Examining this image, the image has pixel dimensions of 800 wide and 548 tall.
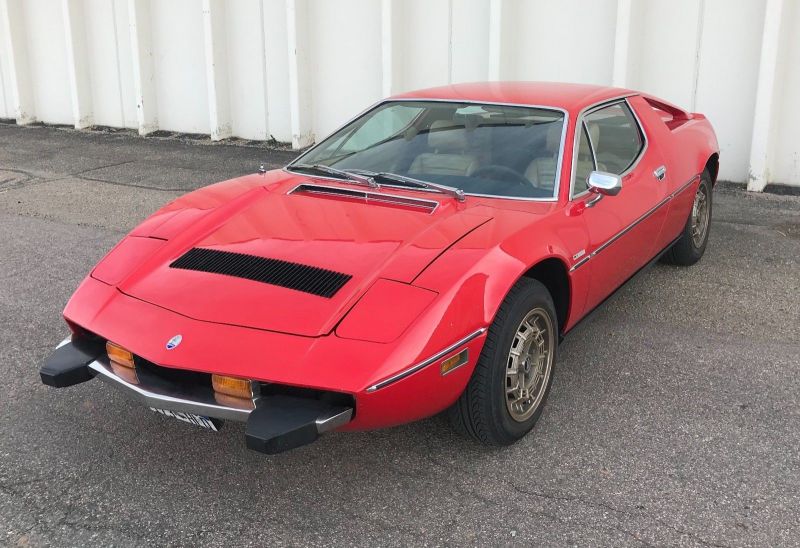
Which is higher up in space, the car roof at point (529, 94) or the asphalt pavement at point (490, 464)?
the car roof at point (529, 94)

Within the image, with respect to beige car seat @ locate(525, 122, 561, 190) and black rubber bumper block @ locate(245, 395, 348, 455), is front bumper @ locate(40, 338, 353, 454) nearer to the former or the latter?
black rubber bumper block @ locate(245, 395, 348, 455)

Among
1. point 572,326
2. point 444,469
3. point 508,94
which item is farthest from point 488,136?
point 444,469

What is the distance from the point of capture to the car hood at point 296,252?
9.18 feet

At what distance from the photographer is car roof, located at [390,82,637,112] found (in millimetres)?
4031

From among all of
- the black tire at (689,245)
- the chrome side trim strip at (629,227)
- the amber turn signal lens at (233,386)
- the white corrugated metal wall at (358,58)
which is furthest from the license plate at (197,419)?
the white corrugated metal wall at (358,58)

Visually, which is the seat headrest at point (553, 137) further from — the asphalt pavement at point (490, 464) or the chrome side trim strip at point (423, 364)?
the chrome side trim strip at point (423, 364)

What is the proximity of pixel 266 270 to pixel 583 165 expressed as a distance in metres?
1.71

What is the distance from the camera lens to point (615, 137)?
427 cm

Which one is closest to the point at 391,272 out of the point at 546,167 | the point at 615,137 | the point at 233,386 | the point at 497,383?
the point at 497,383

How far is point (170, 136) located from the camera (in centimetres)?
1204

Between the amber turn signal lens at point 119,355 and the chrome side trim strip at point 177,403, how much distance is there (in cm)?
6

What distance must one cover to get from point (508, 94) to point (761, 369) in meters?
1.93

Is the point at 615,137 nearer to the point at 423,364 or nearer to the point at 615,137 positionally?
the point at 615,137

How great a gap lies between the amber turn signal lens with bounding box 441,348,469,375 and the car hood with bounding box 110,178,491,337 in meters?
0.35
